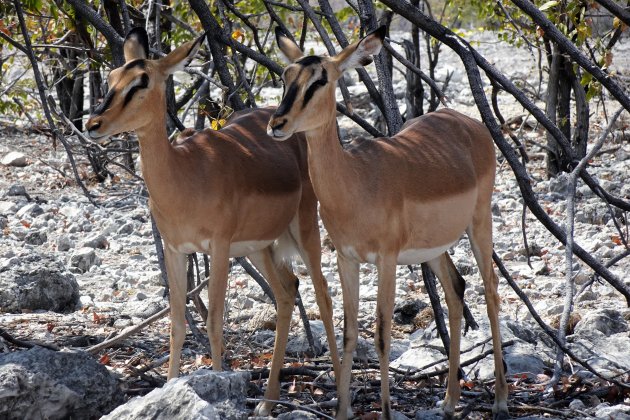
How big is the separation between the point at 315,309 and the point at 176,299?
2.63 meters

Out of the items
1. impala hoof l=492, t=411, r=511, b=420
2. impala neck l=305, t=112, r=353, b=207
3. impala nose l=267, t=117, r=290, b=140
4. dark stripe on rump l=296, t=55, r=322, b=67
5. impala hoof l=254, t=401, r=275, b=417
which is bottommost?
impala hoof l=492, t=411, r=511, b=420

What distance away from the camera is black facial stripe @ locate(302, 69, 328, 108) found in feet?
16.5

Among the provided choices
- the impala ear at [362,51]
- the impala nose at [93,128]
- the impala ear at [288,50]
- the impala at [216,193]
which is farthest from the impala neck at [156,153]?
the impala ear at [362,51]

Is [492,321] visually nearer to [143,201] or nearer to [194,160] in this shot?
[194,160]

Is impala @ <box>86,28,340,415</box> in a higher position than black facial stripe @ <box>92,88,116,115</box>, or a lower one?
lower

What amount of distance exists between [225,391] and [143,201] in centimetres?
783

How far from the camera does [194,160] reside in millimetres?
5762

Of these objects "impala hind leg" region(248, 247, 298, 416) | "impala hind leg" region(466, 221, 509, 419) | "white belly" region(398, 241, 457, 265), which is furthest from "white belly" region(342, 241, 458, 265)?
"impala hind leg" region(248, 247, 298, 416)

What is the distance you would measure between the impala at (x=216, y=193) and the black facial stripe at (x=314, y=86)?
737 mm

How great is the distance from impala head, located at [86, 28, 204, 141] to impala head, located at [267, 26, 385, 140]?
641 millimetres

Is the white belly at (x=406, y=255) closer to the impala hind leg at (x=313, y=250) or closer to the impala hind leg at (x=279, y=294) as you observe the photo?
the impala hind leg at (x=313, y=250)

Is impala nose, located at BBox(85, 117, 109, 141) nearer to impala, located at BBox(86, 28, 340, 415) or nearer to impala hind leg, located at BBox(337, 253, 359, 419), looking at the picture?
impala, located at BBox(86, 28, 340, 415)

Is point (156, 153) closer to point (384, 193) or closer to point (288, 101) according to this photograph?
point (288, 101)

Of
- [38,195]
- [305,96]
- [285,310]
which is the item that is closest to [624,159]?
[38,195]
